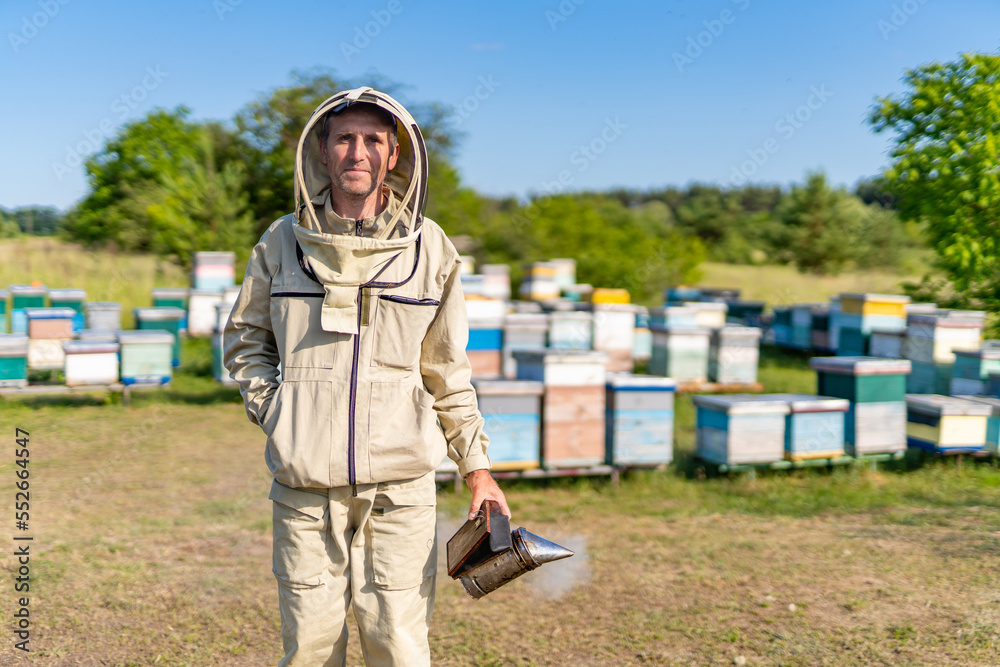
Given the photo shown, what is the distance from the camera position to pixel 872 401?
6.31m

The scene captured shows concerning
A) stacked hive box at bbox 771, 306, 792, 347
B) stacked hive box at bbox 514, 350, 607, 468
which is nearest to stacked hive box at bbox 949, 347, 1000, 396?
stacked hive box at bbox 514, 350, 607, 468

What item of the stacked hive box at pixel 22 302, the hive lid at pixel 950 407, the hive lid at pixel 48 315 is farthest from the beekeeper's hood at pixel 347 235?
the stacked hive box at pixel 22 302

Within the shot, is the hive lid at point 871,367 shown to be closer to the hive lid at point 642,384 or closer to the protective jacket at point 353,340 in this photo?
the hive lid at point 642,384

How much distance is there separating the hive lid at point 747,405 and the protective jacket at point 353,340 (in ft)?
13.7

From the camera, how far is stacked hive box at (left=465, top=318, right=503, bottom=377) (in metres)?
7.80

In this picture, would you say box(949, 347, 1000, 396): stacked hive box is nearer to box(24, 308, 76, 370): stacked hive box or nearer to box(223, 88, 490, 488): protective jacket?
box(223, 88, 490, 488): protective jacket

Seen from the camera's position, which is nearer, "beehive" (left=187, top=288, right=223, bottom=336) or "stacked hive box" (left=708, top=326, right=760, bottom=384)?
"stacked hive box" (left=708, top=326, right=760, bottom=384)

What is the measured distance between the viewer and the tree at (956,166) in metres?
10.3

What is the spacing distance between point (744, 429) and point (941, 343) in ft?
11.4

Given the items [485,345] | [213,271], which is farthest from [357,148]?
[213,271]

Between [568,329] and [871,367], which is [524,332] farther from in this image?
[871,367]

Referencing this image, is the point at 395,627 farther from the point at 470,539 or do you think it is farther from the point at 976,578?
the point at 976,578

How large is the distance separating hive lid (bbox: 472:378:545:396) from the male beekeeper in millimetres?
3596

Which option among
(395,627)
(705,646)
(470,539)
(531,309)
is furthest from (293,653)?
(531,309)
